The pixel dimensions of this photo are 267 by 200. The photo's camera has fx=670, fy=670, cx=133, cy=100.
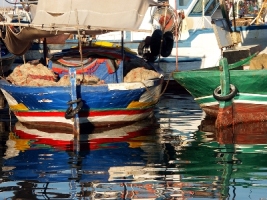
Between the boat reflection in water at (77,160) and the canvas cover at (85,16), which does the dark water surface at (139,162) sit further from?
the canvas cover at (85,16)

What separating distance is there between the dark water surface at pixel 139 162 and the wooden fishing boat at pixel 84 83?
43cm

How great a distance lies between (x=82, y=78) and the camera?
15.3 metres

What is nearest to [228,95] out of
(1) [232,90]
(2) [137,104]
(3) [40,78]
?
(1) [232,90]

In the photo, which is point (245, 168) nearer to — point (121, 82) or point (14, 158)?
point (14, 158)

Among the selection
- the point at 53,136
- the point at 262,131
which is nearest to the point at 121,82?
the point at 53,136

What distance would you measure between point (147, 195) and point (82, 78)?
646 cm

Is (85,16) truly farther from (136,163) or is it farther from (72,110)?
(136,163)

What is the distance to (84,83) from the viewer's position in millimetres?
15312

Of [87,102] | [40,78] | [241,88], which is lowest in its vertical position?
[87,102]

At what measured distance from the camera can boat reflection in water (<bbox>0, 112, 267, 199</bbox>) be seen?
954 cm

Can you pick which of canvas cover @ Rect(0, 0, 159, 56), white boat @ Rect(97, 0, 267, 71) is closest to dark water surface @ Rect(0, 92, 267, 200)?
canvas cover @ Rect(0, 0, 159, 56)

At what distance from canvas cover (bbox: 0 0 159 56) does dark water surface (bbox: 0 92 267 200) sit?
2313mm

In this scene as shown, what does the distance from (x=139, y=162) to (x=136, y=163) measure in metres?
0.11

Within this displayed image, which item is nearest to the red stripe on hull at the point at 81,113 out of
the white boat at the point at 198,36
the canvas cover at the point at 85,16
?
the canvas cover at the point at 85,16
